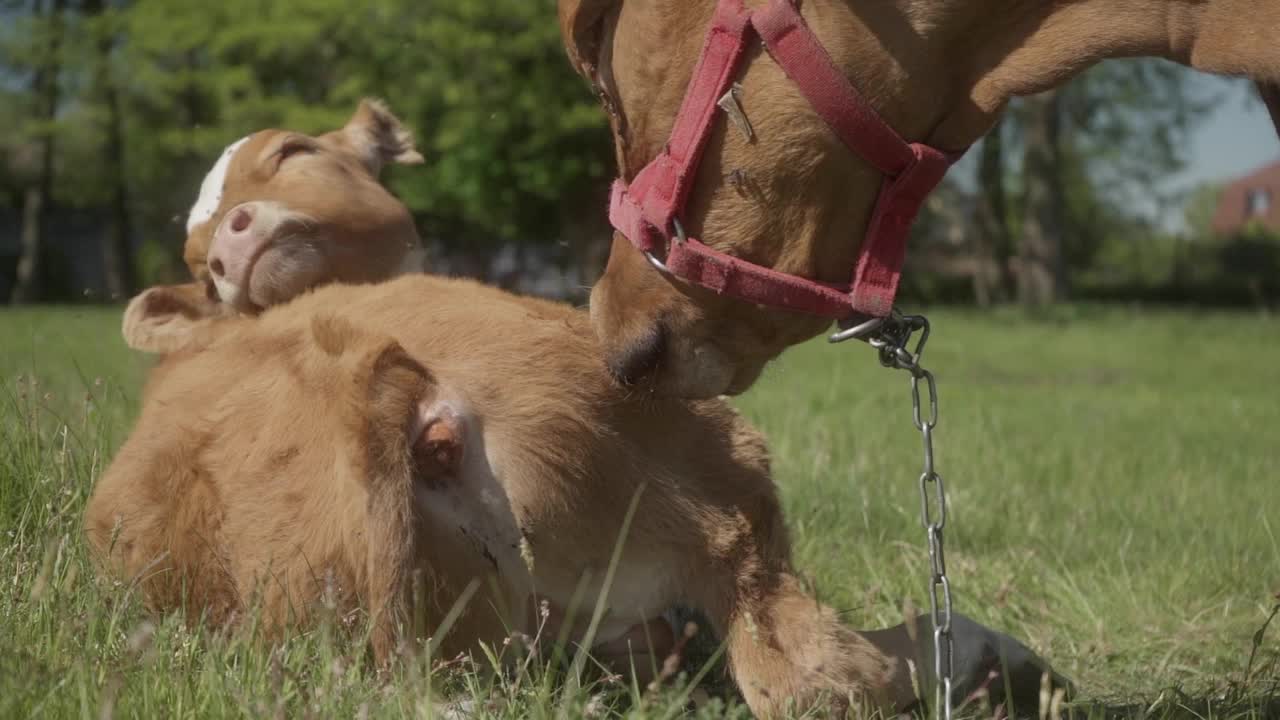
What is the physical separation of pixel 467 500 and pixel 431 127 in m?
26.8

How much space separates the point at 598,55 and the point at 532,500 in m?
0.97

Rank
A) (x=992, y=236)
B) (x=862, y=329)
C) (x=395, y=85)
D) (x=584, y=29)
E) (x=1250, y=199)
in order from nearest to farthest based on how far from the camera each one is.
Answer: (x=862, y=329)
(x=584, y=29)
(x=395, y=85)
(x=992, y=236)
(x=1250, y=199)

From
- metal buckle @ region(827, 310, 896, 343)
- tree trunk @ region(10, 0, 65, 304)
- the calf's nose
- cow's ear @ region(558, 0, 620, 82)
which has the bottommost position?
tree trunk @ region(10, 0, 65, 304)

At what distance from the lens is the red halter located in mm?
2408

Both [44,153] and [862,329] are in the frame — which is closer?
[862,329]

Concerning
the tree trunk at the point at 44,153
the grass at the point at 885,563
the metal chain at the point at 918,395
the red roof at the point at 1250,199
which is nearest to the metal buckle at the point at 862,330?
the metal chain at the point at 918,395

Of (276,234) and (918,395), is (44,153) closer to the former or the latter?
(276,234)

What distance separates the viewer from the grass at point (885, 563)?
214 centimetres

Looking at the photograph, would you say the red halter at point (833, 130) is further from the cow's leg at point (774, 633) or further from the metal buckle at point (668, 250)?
the cow's leg at point (774, 633)

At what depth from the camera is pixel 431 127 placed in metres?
28.3

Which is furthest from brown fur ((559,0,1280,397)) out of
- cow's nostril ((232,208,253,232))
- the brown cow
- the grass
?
cow's nostril ((232,208,253,232))

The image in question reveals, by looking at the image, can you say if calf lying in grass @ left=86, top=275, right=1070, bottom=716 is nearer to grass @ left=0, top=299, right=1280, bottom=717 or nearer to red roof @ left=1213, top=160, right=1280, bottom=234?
grass @ left=0, top=299, right=1280, bottom=717

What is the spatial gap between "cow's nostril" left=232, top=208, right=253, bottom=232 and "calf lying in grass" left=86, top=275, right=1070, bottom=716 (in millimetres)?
722

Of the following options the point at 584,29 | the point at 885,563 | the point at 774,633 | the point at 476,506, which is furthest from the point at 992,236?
the point at 476,506
